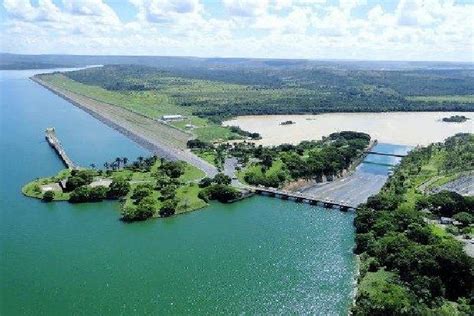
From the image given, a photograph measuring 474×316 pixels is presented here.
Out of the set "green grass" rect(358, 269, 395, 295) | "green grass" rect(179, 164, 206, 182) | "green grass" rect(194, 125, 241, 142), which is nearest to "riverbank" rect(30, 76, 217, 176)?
"green grass" rect(179, 164, 206, 182)

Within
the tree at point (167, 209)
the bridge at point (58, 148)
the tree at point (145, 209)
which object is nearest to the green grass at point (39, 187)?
the bridge at point (58, 148)

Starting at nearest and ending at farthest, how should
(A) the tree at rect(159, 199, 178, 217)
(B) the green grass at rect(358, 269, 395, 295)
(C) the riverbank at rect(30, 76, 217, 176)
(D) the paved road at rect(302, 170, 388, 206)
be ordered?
(B) the green grass at rect(358, 269, 395, 295), (A) the tree at rect(159, 199, 178, 217), (D) the paved road at rect(302, 170, 388, 206), (C) the riverbank at rect(30, 76, 217, 176)

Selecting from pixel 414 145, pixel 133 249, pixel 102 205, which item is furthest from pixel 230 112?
pixel 133 249

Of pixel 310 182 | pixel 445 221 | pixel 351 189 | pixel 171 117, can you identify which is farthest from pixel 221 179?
pixel 171 117

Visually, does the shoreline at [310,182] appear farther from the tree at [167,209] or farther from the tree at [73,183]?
the tree at [73,183]

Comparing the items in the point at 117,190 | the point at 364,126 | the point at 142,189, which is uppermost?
the point at 142,189

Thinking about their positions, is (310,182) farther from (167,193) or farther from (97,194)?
(97,194)

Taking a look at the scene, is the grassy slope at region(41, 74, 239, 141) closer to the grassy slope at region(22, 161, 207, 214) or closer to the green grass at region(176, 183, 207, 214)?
the grassy slope at region(22, 161, 207, 214)
